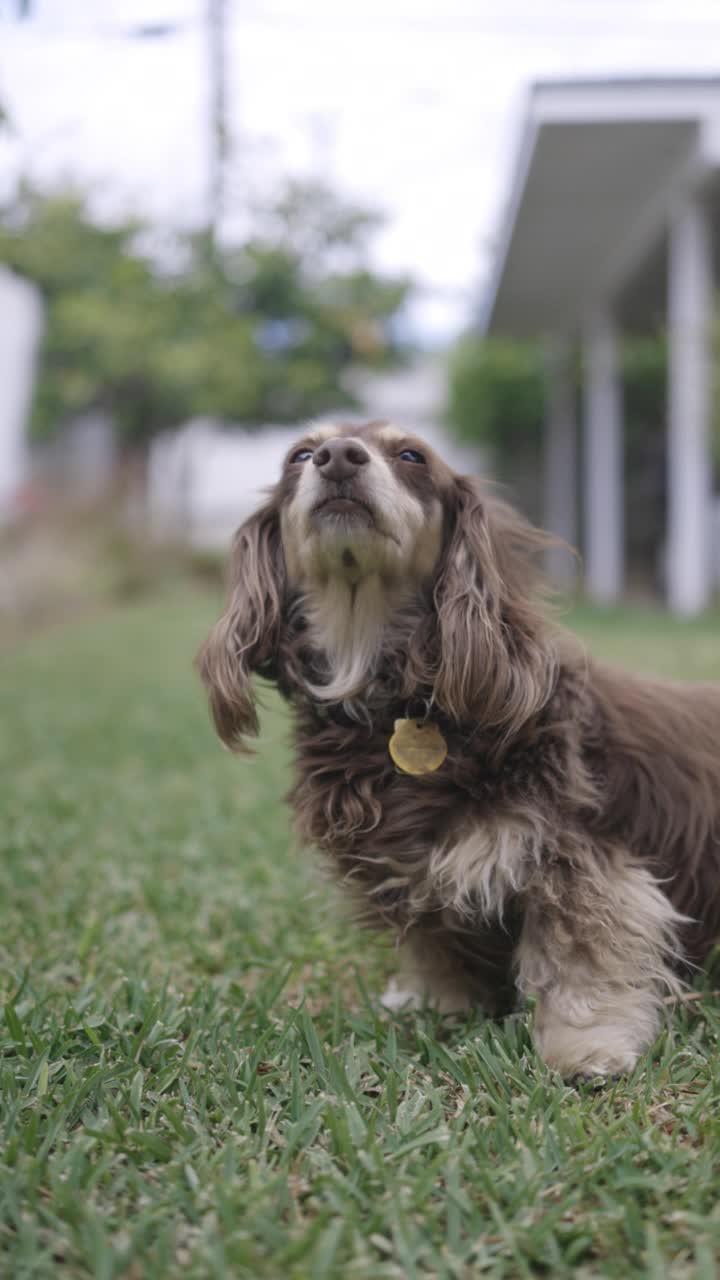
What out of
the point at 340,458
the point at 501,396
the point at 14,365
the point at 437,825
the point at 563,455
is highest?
the point at 14,365

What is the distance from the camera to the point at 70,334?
25.0 meters

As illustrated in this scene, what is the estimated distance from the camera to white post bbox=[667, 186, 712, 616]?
10.8 meters

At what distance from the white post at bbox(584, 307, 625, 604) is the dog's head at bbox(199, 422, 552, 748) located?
11.8 meters

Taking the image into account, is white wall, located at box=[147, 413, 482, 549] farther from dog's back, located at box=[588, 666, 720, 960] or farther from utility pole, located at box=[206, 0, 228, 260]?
dog's back, located at box=[588, 666, 720, 960]

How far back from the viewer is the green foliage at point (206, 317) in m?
23.9

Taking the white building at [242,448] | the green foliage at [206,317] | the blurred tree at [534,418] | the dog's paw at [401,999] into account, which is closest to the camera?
the dog's paw at [401,999]

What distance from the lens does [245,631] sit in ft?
8.63

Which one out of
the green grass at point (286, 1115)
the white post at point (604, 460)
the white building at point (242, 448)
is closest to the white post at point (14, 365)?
the white building at point (242, 448)

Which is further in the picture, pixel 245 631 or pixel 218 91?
pixel 218 91

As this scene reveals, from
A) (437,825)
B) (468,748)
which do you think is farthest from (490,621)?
(437,825)

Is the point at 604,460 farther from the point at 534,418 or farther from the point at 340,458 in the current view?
the point at 340,458

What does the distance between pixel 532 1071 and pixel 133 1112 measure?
0.78 metres

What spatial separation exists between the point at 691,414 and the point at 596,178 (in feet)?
8.71

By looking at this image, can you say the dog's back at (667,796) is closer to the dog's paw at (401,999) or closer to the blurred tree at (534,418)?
the dog's paw at (401,999)
